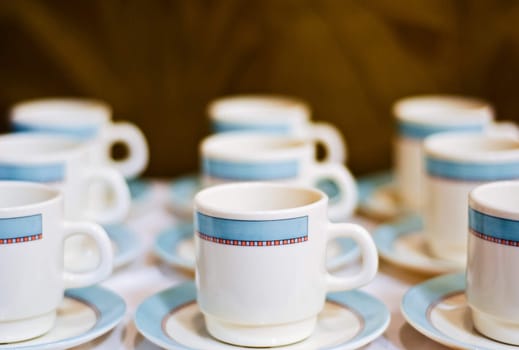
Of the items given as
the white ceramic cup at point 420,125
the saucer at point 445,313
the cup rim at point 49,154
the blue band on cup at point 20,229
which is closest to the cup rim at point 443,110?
the white ceramic cup at point 420,125

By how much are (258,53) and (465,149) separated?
0.32 m

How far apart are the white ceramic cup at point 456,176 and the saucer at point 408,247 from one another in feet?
0.06

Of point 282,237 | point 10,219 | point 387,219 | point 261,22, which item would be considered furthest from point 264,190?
point 261,22

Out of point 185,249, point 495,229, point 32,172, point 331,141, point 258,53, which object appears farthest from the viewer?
point 258,53

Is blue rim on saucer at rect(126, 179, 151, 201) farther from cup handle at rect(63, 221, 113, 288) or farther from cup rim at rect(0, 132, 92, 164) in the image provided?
cup handle at rect(63, 221, 113, 288)

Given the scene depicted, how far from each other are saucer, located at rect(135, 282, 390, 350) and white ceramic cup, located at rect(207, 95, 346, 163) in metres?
0.28

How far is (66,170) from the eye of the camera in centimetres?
83

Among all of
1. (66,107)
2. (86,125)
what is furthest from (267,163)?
(66,107)

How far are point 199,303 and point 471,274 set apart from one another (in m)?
0.19

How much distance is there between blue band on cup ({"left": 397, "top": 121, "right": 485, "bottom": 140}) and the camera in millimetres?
969

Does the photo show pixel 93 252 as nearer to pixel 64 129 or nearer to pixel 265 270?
pixel 64 129

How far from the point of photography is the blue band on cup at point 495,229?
2.06ft

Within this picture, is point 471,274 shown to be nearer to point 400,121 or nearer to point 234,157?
point 234,157

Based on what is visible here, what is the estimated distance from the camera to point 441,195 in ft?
2.80
